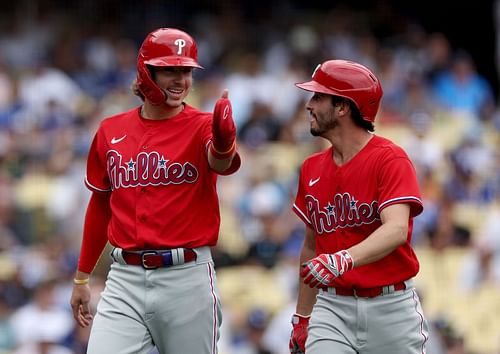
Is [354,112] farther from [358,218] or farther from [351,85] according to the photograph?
[358,218]

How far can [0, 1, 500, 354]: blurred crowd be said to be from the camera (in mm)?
9219

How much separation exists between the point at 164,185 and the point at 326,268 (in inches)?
34.9

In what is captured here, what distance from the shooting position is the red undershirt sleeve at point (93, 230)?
5.44 meters

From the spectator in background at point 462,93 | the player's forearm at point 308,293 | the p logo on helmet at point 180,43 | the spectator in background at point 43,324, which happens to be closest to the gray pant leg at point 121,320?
the player's forearm at point 308,293

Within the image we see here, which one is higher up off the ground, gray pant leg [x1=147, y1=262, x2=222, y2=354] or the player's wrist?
gray pant leg [x1=147, y1=262, x2=222, y2=354]

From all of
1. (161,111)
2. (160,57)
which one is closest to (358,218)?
(161,111)

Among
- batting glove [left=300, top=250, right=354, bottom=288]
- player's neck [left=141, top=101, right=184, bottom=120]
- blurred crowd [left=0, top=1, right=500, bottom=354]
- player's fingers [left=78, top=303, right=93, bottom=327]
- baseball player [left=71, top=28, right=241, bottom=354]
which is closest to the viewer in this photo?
batting glove [left=300, top=250, right=354, bottom=288]

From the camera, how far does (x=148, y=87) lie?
516cm

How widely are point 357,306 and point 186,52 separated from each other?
1.34 meters

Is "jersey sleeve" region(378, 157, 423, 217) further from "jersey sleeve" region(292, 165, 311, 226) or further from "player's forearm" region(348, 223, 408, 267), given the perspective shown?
"jersey sleeve" region(292, 165, 311, 226)

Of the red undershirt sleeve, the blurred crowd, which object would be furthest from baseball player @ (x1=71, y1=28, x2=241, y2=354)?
the blurred crowd

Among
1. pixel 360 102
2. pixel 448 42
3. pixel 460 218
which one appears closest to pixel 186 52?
pixel 360 102

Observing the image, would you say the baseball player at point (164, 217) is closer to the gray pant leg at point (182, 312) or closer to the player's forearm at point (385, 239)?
the gray pant leg at point (182, 312)

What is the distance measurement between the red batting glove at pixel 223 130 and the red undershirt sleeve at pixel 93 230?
2.49ft
